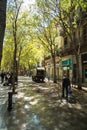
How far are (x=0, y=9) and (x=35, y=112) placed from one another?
9.36 m

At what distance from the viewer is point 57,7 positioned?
26.4m

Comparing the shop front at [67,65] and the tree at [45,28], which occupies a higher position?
the tree at [45,28]

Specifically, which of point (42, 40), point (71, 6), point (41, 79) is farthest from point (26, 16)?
point (41, 79)

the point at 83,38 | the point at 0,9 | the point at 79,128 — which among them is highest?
the point at 83,38

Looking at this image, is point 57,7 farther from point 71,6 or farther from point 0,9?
point 0,9

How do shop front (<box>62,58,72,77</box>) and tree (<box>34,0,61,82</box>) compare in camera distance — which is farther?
shop front (<box>62,58,72,77</box>)

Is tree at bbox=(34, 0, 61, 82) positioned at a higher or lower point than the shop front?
higher

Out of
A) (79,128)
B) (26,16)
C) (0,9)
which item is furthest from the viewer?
(26,16)

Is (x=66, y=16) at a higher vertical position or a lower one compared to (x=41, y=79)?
higher

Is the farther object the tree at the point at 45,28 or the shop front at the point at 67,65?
the shop front at the point at 67,65

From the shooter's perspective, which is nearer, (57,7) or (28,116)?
(28,116)

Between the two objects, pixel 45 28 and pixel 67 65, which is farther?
pixel 67 65

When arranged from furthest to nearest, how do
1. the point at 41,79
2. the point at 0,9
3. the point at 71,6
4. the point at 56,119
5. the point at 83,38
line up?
1. the point at 41,79
2. the point at 83,38
3. the point at 71,6
4. the point at 56,119
5. the point at 0,9

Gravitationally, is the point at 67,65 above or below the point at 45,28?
below
